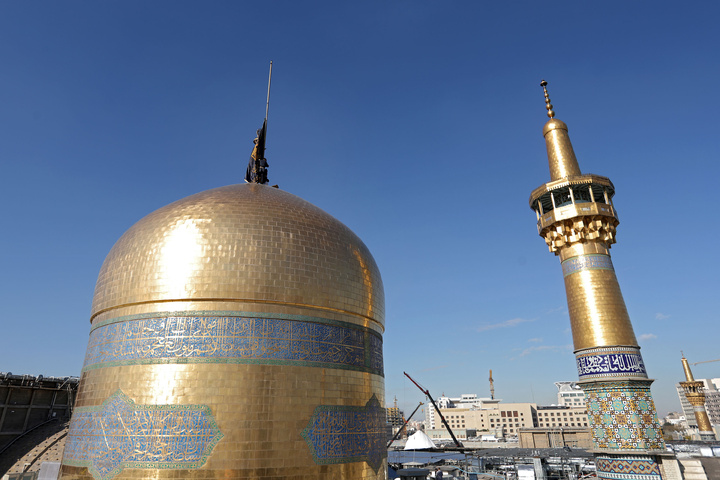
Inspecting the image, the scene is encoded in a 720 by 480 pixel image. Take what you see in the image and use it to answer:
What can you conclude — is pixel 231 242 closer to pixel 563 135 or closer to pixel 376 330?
pixel 376 330

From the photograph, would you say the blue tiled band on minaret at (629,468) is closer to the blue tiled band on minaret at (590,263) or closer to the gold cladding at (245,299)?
the blue tiled band on minaret at (590,263)

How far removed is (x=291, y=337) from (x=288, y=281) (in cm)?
105

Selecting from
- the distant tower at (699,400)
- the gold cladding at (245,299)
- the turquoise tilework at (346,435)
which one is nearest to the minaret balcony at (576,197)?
the gold cladding at (245,299)

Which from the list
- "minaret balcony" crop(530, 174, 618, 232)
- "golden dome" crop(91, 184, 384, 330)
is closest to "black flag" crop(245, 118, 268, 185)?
"golden dome" crop(91, 184, 384, 330)

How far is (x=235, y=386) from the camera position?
7.05 metres

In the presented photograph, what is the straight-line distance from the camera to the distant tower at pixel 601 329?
30.9 feet

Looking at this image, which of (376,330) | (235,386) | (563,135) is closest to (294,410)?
(235,386)

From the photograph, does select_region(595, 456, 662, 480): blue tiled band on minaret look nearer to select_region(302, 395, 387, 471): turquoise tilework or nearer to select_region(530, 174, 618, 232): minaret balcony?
select_region(302, 395, 387, 471): turquoise tilework

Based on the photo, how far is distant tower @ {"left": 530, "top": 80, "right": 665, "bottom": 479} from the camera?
9406mm

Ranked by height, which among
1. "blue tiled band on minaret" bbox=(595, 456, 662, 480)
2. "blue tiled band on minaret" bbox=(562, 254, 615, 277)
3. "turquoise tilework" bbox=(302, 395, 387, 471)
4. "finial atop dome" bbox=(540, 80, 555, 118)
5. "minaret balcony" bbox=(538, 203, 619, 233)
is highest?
"finial atop dome" bbox=(540, 80, 555, 118)

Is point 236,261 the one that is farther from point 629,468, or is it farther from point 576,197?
point 576,197

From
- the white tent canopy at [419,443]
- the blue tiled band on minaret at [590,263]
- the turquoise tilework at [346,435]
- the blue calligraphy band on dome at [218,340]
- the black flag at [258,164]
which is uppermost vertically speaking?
the black flag at [258,164]

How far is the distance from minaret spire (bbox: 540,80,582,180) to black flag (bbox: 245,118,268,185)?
8420 millimetres

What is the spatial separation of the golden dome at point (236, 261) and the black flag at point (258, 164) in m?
2.42
